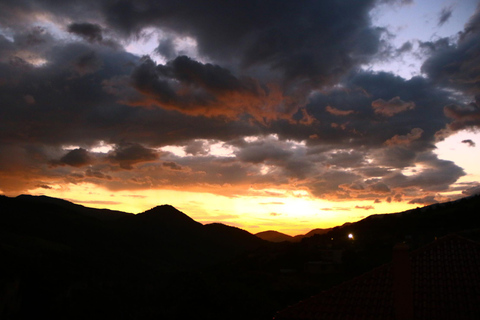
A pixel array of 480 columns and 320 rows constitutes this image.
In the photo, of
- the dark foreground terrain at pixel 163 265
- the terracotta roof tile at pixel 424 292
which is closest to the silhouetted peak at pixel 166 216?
the dark foreground terrain at pixel 163 265

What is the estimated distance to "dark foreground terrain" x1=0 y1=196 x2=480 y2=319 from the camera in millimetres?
47969

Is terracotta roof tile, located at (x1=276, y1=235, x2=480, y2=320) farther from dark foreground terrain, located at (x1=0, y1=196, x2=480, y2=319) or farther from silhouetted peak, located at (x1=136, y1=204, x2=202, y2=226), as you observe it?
silhouetted peak, located at (x1=136, y1=204, x2=202, y2=226)

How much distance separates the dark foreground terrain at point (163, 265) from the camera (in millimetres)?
47969

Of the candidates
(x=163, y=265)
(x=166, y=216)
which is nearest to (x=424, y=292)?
(x=163, y=265)

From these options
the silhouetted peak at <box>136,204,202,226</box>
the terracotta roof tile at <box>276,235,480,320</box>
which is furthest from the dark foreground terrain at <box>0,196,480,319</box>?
the terracotta roof tile at <box>276,235,480,320</box>

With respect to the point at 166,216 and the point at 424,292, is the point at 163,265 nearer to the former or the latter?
the point at 166,216

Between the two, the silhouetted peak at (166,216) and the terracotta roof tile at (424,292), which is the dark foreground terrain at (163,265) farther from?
the terracotta roof tile at (424,292)

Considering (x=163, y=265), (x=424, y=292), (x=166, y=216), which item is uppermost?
(x=166, y=216)

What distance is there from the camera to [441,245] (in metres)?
18.3

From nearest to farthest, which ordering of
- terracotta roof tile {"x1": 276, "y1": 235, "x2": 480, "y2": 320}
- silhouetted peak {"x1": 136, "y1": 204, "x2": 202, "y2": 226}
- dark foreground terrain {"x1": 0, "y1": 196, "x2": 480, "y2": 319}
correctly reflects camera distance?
terracotta roof tile {"x1": 276, "y1": 235, "x2": 480, "y2": 320}
dark foreground terrain {"x1": 0, "y1": 196, "x2": 480, "y2": 319}
silhouetted peak {"x1": 136, "y1": 204, "x2": 202, "y2": 226}

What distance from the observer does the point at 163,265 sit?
130 m

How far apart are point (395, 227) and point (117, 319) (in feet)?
199

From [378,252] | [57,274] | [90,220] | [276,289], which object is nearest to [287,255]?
[378,252]

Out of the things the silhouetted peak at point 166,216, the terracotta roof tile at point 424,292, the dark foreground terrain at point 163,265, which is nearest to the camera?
the terracotta roof tile at point 424,292
